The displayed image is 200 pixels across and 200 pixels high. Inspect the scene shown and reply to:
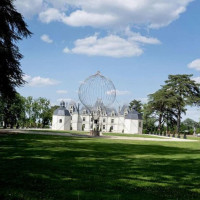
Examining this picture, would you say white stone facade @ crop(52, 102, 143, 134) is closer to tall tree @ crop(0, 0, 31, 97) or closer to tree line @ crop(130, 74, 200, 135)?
tree line @ crop(130, 74, 200, 135)

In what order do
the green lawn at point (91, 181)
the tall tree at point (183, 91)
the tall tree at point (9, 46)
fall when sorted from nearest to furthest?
the green lawn at point (91, 181) → the tall tree at point (9, 46) → the tall tree at point (183, 91)

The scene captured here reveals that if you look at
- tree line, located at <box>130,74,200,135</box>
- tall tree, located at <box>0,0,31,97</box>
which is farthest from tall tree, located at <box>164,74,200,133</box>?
tall tree, located at <box>0,0,31,97</box>

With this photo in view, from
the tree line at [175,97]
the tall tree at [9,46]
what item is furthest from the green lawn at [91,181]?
the tree line at [175,97]

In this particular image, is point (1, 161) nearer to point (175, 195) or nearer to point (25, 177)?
point (25, 177)

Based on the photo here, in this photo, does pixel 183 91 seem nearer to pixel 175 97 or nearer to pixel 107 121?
pixel 175 97

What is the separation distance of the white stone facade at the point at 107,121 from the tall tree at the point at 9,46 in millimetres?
49491

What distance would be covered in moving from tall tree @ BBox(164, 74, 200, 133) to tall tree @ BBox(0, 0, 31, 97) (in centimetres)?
5416

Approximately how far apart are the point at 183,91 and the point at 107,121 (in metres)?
32.5

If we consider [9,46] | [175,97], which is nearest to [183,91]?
[175,97]

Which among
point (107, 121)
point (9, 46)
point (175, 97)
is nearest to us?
point (9, 46)

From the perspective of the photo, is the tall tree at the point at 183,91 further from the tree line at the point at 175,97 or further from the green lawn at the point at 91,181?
the green lawn at the point at 91,181

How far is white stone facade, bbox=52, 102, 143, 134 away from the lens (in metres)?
75.2

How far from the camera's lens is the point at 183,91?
243 feet

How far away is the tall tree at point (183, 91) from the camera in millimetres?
70812
